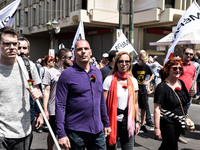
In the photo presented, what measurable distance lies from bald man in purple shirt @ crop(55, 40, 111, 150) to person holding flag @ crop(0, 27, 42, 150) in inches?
12.7

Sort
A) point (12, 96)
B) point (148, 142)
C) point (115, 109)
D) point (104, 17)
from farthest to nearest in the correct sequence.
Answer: point (104, 17), point (148, 142), point (115, 109), point (12, 96)

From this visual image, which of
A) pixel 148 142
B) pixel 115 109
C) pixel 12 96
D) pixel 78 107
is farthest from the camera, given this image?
pixel 148 142

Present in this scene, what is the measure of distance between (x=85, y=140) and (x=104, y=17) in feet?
64.1

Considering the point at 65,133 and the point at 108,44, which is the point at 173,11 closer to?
the point at 108,44

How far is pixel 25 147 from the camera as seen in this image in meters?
2.59

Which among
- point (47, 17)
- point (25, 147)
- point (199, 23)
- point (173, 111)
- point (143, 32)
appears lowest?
point (25, 147)

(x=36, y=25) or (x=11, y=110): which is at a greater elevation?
(x=36, y=25)

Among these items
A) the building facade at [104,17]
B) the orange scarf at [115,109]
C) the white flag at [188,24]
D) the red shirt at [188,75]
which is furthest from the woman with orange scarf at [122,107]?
the building facade at [104,17]

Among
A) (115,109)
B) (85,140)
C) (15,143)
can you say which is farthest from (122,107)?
(15,143)

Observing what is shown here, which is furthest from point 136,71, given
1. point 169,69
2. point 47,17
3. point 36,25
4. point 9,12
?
point 36,25

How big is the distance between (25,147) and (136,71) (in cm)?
409

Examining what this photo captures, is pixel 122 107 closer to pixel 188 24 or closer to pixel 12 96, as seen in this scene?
pixel 12 96

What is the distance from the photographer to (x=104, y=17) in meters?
21.4

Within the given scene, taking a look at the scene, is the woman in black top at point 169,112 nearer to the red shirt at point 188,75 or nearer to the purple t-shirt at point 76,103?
the purple t-shirt at point 76,103
